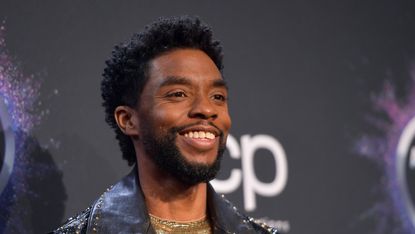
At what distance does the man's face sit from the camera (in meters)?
1.57

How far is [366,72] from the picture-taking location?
2.40 metres

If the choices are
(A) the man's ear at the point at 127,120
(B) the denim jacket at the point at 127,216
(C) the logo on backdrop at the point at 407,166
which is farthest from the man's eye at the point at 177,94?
(C) the logo on backdrop at the point at 407,166

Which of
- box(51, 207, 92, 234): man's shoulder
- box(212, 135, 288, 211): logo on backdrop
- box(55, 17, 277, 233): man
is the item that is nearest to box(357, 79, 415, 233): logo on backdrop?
box(212, 135, 288, 211): logo on backdrop

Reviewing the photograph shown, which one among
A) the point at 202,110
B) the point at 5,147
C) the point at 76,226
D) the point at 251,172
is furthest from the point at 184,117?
the point at 251,172

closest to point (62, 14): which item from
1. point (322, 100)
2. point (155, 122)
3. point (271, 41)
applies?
point (155, 122)

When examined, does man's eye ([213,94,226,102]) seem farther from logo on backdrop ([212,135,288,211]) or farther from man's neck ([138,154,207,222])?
logo on backdrop ([212,135,288,211])

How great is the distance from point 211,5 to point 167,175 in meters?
0.71

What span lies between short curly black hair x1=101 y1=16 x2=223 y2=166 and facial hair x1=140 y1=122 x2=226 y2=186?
13 centimetres

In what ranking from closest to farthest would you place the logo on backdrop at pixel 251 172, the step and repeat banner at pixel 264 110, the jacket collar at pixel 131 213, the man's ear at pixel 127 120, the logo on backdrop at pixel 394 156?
the jacket collar at pixel 131 213 → the man's ear at pixel 127 120 → the step and repeat banner at pixel 264 110 → the logo on backdrop at pixel 251 172 → the logo on backdrop at pixel 394 156

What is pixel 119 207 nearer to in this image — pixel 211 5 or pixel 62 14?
pixel 62 14

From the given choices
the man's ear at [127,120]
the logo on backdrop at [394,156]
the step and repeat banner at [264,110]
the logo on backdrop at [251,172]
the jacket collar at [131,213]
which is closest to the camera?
the jacket collar at [131,213]

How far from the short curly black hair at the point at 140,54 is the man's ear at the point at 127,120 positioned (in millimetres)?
17

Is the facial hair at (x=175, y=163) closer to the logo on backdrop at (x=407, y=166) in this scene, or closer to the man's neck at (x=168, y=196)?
the man's neck at (x=168, y=196)

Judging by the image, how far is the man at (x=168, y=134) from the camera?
1.57 m
